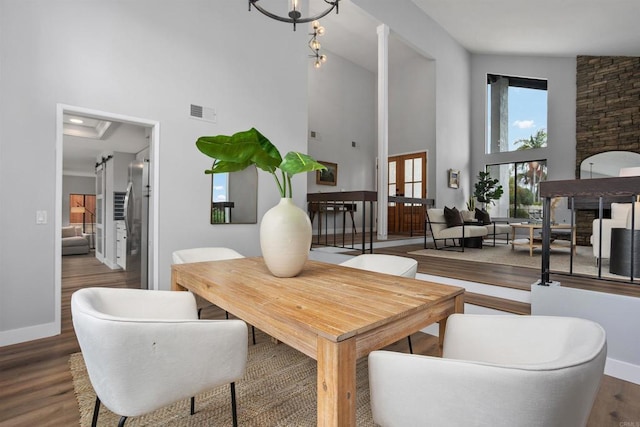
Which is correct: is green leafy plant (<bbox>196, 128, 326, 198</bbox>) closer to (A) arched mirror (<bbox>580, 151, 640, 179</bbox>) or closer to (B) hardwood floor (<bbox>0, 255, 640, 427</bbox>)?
(B) hardwood floor (<bbox>0, 255, 640, 427</bbox>)

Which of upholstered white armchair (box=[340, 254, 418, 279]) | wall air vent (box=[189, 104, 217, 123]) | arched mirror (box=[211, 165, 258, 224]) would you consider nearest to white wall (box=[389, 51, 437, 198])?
arched mirror (box=[211, 165, 258, 224])

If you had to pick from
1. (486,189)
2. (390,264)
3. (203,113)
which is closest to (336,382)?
(390,264)

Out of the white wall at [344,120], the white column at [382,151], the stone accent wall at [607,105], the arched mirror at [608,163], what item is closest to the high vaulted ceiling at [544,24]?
the stone accent wall at [607,105]

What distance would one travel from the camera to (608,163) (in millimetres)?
6758

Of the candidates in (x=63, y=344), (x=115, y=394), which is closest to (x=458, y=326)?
(x=115, y=394)

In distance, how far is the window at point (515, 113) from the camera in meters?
8.03

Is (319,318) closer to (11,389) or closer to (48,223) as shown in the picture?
(11,389)

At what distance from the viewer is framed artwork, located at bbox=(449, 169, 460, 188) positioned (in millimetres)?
7840

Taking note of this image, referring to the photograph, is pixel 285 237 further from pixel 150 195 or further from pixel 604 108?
pixel 604 108

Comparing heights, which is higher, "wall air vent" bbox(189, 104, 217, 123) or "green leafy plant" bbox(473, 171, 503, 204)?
"wall air vent" bbox(189, 104, 217, 123)

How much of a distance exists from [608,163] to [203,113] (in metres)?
8.21

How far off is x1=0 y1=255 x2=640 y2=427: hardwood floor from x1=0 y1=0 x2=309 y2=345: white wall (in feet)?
1.08

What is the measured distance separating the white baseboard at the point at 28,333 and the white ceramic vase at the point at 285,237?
2.49 meters

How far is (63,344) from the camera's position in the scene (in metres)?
2.59
